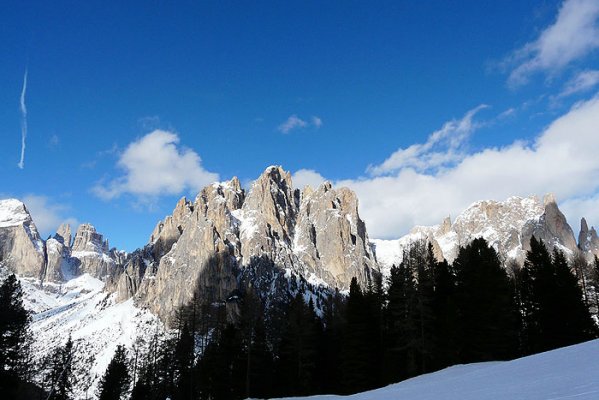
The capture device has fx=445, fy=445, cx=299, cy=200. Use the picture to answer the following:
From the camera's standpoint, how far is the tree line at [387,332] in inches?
1379

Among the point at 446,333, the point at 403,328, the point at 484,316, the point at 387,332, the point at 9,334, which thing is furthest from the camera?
the point at 387,332

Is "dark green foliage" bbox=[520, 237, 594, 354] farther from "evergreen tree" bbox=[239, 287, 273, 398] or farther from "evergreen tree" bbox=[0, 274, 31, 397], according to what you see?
"evergreen tree" bbox=[0, 274, 31, 397]

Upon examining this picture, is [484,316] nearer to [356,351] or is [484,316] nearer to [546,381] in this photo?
[356,351]

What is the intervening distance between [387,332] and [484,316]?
12349 millimetres

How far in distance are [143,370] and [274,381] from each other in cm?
1961

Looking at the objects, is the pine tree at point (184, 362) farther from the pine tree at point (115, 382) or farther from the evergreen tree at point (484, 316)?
the evergreen tree at point (484, 316)

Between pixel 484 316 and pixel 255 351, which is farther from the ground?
pixel 484 316

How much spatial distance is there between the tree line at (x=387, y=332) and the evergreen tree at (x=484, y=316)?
8 cm

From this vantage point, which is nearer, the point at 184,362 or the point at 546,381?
the point at 546,381

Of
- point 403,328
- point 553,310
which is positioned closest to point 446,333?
point 403,328

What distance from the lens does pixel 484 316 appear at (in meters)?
33.6

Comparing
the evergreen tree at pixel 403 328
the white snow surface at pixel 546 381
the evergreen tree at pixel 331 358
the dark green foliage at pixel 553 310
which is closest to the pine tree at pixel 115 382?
the evergreen tree at pixel 331 358

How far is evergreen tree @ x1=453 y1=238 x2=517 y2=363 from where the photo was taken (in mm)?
33594

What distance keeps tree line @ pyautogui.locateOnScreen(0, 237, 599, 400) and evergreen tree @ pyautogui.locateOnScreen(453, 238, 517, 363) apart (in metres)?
0.08
